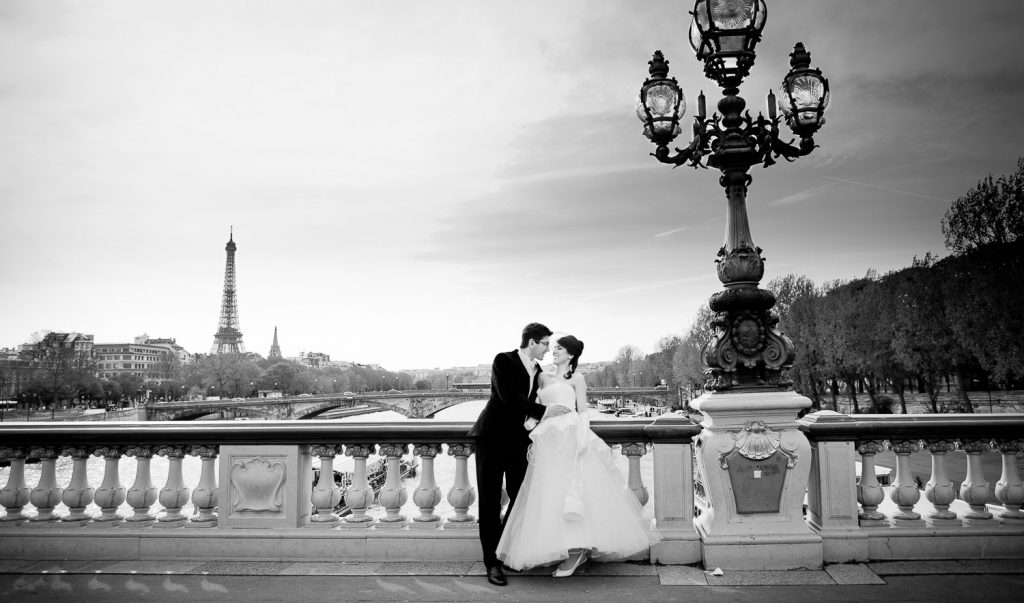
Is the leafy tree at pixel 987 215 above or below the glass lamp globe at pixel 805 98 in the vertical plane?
above

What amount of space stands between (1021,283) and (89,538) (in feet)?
114

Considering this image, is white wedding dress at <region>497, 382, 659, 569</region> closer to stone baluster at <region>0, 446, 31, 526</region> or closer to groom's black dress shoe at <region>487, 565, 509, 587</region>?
groom's black dress shoe at <region>487, 565, 509, 587</region>

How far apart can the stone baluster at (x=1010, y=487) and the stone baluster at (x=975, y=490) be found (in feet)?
0.33

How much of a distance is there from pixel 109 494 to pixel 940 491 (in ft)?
24.0

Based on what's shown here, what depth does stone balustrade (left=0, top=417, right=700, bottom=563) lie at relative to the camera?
5773 mm

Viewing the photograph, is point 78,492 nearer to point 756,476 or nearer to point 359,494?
point 359,494

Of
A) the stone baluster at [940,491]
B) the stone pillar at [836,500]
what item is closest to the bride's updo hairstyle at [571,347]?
the stone pillar at [836,500]

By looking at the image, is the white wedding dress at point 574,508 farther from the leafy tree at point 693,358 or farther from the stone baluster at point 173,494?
the leafy tree at point 693,358

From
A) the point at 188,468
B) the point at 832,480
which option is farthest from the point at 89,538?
the point at 188,468

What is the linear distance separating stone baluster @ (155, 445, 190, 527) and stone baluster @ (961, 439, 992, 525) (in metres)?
6.87

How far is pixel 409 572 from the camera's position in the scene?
17.9 feet

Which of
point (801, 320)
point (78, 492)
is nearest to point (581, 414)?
point (78, 492)

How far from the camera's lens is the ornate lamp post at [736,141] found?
5.82m

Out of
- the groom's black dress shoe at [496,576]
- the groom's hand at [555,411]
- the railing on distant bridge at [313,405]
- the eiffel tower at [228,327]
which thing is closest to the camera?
the groom's black dress shoe at [496,576]
